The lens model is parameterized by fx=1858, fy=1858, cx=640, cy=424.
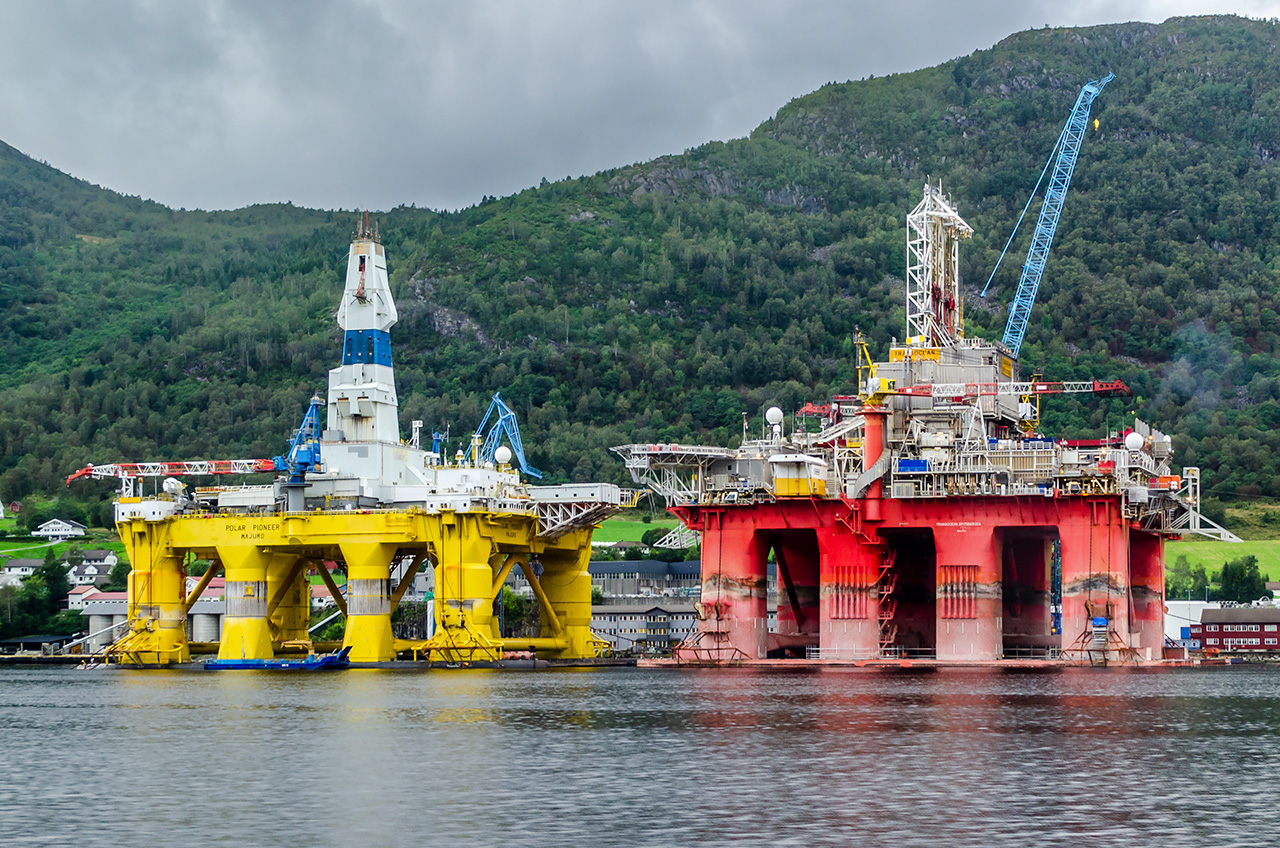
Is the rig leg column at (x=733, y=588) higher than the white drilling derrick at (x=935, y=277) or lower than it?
lower

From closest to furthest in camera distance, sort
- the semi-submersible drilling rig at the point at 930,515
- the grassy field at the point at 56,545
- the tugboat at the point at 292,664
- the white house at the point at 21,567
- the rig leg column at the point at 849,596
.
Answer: the semi-submersible drilling rig at the point at 930,515 < the rig leg column at the point at 849,596 < the tugboat at the point at 292,664 < the white house at the point at 21,567 < the grassy field at the point at 56,545

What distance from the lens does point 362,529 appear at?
72.8 meters

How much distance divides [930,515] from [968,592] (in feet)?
10.2

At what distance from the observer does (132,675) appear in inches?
2849

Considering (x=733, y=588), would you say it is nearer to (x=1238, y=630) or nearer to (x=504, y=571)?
(x=504, y=571)

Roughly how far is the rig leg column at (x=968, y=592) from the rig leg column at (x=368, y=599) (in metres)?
21.7

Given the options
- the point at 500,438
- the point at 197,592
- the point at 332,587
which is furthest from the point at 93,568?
the point at 332,587

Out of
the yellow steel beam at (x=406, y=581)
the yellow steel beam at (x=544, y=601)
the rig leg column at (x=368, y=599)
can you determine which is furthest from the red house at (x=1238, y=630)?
the rig leg column at (x=368, y=599)

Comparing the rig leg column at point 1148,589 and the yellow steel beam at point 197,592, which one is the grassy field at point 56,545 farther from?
the rig leg column at point 1148,589

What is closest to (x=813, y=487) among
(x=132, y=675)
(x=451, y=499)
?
(x=451, y=499)

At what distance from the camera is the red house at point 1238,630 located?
101312 millimetres

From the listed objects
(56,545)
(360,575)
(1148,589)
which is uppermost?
(56,545)

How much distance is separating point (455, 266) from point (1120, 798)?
6386 inches

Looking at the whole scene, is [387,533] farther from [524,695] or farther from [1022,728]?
[1022,728]
